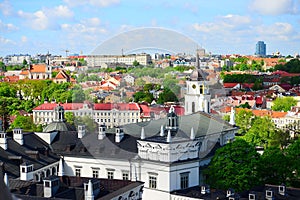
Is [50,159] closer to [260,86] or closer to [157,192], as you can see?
[157,192]

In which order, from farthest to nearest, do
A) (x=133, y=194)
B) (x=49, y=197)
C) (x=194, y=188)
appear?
(x=194, y=188)
(x=133, y=194)
(x=49, y=197)

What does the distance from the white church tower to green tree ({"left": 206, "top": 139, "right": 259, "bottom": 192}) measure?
8593mm

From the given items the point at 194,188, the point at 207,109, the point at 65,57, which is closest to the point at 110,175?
the point at 194,188

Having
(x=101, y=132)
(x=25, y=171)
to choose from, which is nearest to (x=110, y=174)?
(x=101, y=132)

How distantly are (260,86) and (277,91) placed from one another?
421 inches

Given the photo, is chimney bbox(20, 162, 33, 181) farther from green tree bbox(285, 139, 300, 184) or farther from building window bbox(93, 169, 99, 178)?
green tree bbox(285, 139, 300, 184)

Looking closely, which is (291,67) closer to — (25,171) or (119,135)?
(119,135)

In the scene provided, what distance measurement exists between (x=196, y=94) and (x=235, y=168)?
33.4 feet

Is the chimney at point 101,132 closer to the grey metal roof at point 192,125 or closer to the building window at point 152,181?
the grey metal roof at point 192,125

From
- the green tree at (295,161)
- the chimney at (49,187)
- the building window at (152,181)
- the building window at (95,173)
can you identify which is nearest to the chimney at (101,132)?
the building window at (95,173)

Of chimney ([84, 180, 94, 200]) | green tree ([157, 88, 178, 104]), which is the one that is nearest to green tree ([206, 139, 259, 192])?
chimney ([84, 180, 94, 200])

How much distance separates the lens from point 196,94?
3216cm

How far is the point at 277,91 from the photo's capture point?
8325cm

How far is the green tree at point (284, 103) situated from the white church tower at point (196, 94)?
35.3 metres
